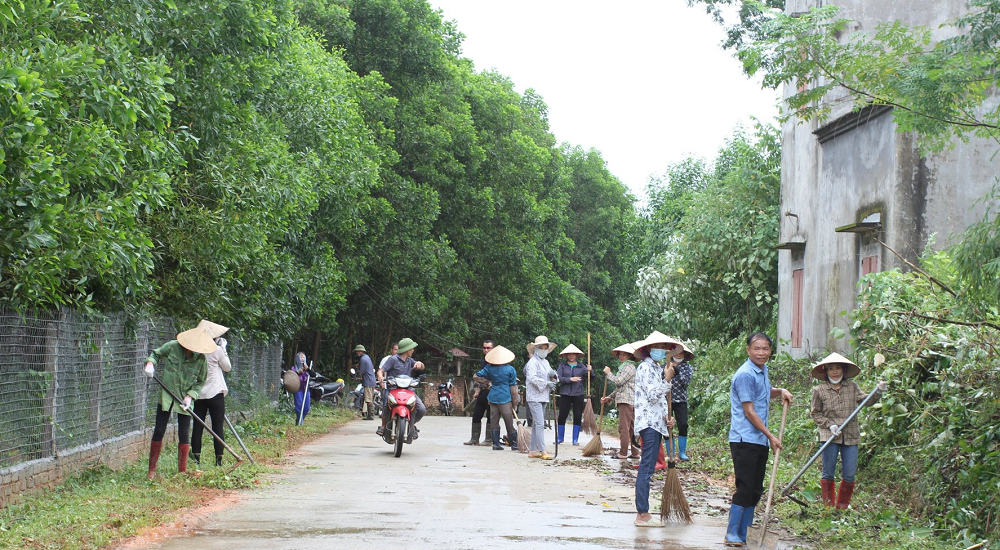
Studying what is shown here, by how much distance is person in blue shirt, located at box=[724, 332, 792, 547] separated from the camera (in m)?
9.14

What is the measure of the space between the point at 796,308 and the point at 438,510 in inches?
505

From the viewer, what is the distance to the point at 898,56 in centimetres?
1062

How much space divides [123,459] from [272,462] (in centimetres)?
228

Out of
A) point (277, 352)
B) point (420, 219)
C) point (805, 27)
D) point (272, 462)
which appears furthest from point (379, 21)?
point (805, 27)

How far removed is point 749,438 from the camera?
9.23 metres

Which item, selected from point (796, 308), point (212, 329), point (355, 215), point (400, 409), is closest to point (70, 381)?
point (212, 329)

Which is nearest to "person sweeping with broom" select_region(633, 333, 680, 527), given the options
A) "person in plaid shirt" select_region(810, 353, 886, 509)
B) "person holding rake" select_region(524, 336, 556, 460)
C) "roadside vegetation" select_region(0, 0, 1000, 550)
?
"roadside vegetation" select_region(0, 0, 1000, 550)

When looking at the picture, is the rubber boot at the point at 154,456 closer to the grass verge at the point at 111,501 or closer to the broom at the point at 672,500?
the grass verge at the point at 111,501

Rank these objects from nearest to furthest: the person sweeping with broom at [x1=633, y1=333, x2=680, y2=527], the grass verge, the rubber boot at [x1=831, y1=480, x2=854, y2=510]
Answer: the grass verge
the person sweeping with broom at [x1=633, y1=333, x2=680, y2=527]
the rubber boot at [x1=831, y1=480, x2=854, y2=510]

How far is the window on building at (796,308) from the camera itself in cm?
2109

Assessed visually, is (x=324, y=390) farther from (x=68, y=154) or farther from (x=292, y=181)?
(x=68, y=154)

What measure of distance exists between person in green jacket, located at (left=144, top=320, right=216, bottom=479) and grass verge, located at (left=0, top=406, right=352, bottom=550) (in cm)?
55

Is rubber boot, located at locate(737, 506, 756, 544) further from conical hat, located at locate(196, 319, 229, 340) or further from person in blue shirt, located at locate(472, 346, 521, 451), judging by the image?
person in blue shirt, located at locate(472, 346, 521, 451)

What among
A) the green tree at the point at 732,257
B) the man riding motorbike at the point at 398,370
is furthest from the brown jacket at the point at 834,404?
the green tree at the point at 732,257
